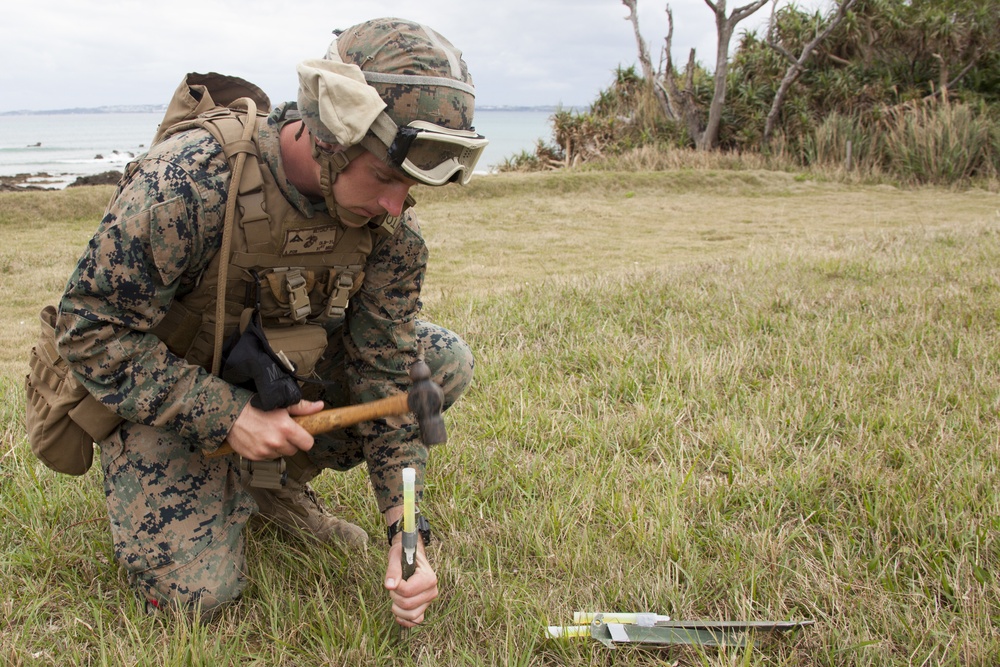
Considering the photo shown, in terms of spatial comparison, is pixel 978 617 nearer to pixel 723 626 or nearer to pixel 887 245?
pixel 723 626

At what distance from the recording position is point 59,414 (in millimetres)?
2633

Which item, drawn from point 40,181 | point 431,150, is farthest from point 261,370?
point 40,181

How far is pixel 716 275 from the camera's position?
22.0ft

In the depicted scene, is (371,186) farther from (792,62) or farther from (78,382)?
(792,62)

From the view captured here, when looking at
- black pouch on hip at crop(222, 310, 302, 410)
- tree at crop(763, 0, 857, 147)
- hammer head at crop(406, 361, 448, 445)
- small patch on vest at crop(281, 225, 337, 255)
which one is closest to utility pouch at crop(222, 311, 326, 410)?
black pouch on hip at crop(222, 310, 302, 410)

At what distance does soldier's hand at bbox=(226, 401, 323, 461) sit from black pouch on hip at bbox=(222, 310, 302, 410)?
0.03m

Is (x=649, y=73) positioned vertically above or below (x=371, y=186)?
above

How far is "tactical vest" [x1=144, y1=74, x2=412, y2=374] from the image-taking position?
252 centimetres

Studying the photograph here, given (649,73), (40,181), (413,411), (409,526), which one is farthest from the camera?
(40,181)

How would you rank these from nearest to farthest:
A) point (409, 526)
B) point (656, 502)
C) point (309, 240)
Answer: point (409, 526), point (309, 240), point (656, 502)

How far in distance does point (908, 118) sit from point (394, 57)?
16448 millimetres

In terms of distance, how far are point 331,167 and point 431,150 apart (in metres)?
0.30

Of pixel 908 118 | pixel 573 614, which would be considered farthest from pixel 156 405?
pixel 908 118

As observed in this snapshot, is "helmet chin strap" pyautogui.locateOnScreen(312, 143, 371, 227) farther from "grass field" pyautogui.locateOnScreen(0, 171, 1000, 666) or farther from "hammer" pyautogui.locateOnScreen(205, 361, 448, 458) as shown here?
"grass field" pyautogui.locateOnScreen(0, 171, 1000, 666)
